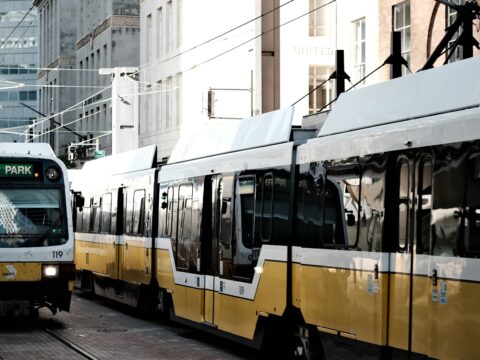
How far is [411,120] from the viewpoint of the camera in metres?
11.8

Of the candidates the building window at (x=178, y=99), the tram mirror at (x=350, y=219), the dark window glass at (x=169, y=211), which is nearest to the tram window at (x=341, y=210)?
the tram mirror at (x=350, y=219)

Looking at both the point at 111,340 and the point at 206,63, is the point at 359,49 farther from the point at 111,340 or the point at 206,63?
the point at 111,340

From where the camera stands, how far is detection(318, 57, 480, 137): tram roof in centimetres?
1107

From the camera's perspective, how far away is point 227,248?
17234 millimetres

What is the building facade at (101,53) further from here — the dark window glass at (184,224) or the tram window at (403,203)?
the tram window at (403,203)

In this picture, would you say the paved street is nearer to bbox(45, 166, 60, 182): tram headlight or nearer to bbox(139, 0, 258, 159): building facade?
bbox(45, 166, 60, 182): tram headlight

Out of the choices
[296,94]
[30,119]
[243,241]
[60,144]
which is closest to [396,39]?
[243,241]

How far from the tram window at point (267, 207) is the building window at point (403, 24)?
15286 millimetres

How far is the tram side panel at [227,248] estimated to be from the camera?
606 inches

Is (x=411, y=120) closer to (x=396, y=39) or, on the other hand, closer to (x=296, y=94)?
(x=396, y=39)

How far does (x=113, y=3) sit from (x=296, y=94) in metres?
23.7

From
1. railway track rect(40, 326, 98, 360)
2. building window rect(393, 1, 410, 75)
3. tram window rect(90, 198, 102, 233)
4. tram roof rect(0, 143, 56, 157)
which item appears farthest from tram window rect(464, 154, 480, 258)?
building window rect(393, 1, 410, 75)

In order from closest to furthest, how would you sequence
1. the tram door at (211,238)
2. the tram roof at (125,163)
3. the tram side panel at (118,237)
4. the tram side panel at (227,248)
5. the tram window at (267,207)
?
the tram side panel at (227,248) < the tram window at (267,207) < the tram door at (211,238) < the tram side panel at (118,237) < the tram roof at (125,163)

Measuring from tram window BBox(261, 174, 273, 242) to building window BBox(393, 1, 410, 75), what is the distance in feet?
50.2
